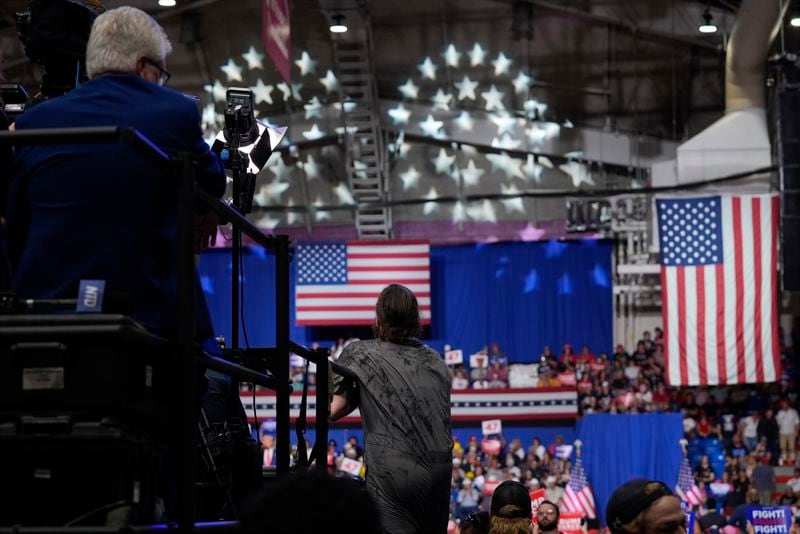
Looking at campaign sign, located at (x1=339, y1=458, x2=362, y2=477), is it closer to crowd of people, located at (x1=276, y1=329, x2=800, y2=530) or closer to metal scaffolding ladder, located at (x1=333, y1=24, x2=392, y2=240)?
crowd of people, located at (x1=276, y1=329, x2=800, y2=530)

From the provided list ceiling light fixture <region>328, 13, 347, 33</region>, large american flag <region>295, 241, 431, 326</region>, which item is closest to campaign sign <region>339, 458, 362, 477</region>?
large american flag <region>295, 241, 431, 326</region>

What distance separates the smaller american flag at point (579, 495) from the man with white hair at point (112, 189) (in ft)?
56.3

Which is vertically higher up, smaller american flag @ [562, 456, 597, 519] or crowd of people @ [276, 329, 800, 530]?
crowd of people @ [276, 329, 800, 530]

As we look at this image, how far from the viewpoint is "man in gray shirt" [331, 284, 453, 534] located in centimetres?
468

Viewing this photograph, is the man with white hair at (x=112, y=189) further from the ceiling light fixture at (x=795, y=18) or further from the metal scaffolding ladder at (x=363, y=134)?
the metal scaffolding ladder at (x=363, y=134)

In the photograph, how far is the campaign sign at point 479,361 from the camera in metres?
24.6

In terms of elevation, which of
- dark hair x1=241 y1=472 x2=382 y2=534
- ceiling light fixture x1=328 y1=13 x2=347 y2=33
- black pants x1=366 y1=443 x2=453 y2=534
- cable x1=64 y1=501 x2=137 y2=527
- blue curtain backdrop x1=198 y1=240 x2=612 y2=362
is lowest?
black pants x1=366 y1=443 x2=453 y2=534

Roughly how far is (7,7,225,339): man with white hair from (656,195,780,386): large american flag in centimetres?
1778

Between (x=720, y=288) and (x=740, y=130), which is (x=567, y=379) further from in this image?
(x=740, y=130)

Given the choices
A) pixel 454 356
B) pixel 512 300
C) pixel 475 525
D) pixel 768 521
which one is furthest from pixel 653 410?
pixel 475 525

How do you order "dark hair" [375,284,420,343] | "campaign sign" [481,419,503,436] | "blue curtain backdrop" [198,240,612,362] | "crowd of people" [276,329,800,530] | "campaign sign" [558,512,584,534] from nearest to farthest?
"dark hair" [375,284,420,343]
"campaign sign" [558,512,584,534]
"crowd of people" [276,329,800,530]
"campaign sign" [481,419,503,436]
"blue curtain backdrop" [198,240,612,362]

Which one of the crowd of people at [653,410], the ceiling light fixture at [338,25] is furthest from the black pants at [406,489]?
the ceiling light fixture at [338,25]

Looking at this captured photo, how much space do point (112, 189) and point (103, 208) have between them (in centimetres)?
5

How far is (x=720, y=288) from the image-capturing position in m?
20.4
